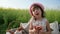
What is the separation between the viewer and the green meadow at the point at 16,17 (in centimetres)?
193

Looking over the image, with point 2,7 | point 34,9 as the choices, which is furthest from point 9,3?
point 34,9

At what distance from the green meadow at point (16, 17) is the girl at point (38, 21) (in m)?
0.04

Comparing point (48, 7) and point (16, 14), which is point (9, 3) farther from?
point (48, 7)

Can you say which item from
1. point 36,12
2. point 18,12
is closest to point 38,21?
point 36,12

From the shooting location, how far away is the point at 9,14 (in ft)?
6.43

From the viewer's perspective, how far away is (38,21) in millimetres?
1896

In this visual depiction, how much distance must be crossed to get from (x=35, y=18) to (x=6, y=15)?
0.26m

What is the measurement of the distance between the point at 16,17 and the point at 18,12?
0.16 ft

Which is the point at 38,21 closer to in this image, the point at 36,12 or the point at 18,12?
the point at 36,12

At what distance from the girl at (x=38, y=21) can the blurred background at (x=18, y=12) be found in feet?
0.15

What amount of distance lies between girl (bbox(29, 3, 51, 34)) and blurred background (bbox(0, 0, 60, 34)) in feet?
0.15

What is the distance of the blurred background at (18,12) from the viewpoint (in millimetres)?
1934

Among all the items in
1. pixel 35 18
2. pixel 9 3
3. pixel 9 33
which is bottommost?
pixel 9 33

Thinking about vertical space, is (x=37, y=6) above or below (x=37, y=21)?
above
